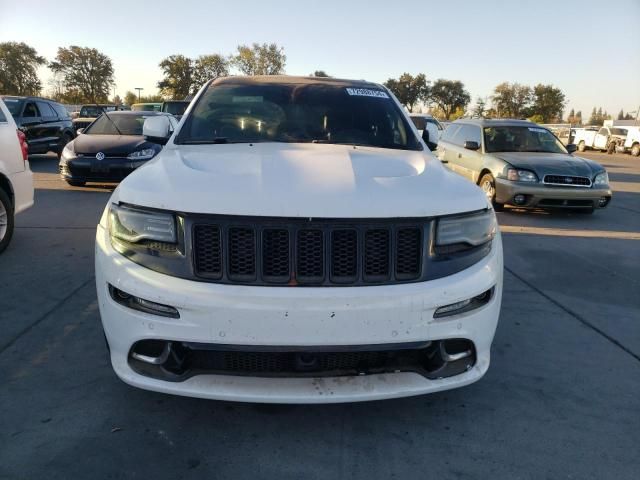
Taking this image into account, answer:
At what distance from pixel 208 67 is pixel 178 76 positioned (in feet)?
13.9

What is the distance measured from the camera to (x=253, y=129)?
3.52m

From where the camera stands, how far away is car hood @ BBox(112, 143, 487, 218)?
2203mm

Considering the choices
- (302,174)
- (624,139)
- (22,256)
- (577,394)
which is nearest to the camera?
(302,174)

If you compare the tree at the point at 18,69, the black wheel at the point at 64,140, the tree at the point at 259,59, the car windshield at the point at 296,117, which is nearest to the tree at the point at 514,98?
the tree at the point at 259,59

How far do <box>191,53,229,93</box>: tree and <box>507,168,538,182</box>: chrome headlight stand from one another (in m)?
64.0

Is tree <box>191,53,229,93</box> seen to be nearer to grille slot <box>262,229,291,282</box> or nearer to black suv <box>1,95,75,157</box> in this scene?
black suv <box>1,95,75,157</box>

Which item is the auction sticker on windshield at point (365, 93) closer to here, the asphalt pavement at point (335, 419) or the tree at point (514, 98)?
the asphalt pavement at point (335, 419)

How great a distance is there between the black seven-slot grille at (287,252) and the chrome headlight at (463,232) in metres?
0.27

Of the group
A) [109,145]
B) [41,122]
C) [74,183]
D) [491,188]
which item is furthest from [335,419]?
[41,122]

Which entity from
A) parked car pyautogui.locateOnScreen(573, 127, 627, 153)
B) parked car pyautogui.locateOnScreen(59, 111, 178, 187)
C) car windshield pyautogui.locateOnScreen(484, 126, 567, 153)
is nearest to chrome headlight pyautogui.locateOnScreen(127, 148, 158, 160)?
parked car pyautogui.locateOnScreen(59, 111, 178, 187)

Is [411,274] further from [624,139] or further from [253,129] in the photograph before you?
[624,139]

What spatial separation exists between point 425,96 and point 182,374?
82.2 metres

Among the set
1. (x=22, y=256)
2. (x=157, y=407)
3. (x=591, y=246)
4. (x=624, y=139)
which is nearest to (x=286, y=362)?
(x=157, y=407)

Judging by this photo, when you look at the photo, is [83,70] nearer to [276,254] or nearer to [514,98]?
[514,98]
